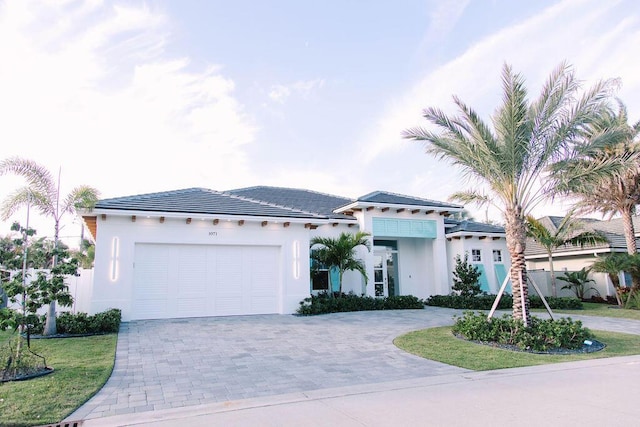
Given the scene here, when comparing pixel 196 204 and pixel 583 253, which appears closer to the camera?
pixel 196 204

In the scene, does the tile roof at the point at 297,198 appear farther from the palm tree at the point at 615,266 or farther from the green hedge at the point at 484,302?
the palm tree at the point at 615,266

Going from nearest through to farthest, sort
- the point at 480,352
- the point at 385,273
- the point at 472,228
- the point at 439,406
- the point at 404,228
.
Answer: the point at 439,406
the point at 480,352
the point at 404,228
the point at 385,273
the point at 472,228

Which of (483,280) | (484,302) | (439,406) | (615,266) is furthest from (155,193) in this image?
(615,266)

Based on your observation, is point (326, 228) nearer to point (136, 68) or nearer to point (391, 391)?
point (136, 68)

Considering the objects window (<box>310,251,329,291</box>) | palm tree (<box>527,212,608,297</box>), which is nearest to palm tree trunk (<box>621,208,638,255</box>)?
palm tree (<box>527,212,608,297</box>)

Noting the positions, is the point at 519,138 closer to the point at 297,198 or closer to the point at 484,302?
the point at 484,302

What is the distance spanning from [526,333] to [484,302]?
27.3ft

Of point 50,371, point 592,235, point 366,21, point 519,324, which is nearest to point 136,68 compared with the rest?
point 366,21

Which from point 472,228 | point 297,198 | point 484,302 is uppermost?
point 297,198

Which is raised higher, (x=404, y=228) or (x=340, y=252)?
(x=404, y=228)

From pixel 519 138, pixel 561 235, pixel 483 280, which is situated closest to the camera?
pixel 519 138

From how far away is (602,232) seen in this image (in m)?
21.3

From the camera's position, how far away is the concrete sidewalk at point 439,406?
14.8 feet

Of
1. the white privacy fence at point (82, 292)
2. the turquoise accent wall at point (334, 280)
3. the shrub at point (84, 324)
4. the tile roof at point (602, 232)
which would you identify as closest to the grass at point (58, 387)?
the shrub at point (84, 324)
